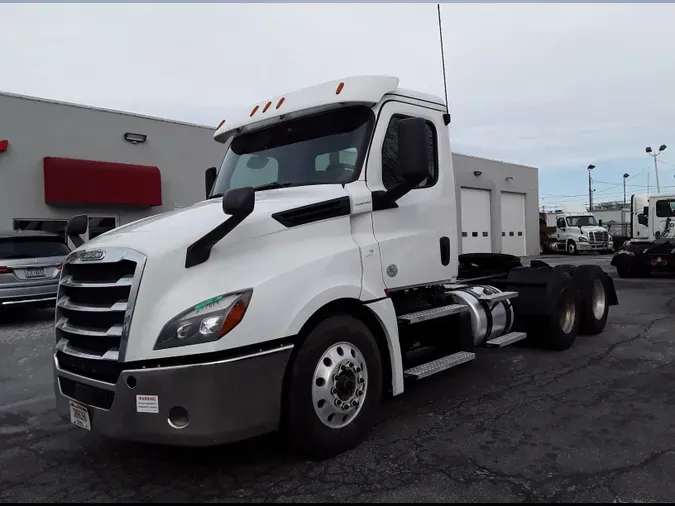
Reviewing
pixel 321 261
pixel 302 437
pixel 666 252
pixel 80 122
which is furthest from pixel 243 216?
pixel 666 252

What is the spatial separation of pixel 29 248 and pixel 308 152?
7796mm

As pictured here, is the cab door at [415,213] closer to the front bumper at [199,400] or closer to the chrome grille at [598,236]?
the front bumper at [199,400]

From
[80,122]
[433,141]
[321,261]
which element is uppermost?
[80,122]

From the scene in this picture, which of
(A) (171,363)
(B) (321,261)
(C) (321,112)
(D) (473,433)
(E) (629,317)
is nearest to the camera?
(A) (171,363)

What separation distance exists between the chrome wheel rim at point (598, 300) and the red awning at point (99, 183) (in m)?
13.5

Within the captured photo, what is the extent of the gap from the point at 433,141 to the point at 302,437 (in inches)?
115

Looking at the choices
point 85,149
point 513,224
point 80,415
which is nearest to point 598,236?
point 513,224

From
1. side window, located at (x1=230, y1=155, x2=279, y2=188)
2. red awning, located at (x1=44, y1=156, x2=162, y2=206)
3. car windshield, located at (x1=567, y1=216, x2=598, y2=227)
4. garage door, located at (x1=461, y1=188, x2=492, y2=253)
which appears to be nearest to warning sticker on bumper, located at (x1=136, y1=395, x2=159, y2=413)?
side window, located at (x1=230, y1=155, x2=279, y2=188)

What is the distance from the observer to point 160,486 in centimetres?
357

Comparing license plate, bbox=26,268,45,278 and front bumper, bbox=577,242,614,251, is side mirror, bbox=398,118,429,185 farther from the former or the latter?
front bumper, bbox=577,242,614,251

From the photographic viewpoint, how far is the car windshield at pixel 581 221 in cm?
3584

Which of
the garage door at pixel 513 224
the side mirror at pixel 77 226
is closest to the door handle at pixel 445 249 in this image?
the side mirror at pixel 77 226

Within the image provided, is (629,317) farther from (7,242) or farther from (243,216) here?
(7,242)

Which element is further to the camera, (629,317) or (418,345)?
(629,317)
